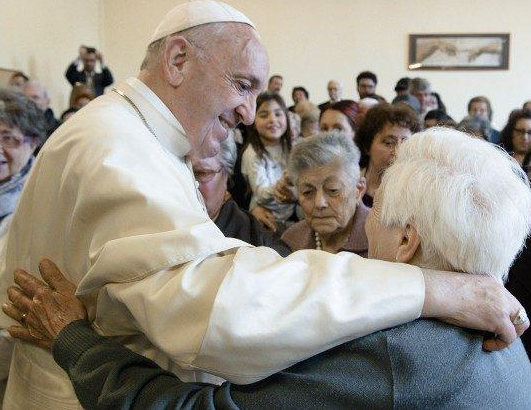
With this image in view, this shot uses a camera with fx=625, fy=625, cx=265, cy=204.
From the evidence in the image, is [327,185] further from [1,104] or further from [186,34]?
[1,104]

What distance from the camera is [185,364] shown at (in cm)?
95

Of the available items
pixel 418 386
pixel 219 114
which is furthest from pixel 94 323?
pixel 418 386

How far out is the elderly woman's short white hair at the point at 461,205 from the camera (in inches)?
41.0

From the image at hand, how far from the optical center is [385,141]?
2926mm

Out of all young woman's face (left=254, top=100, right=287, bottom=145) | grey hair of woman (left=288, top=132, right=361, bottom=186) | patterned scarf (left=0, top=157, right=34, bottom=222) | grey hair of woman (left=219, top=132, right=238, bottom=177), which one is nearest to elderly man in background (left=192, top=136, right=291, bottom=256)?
grey hair of woman (left=219, top=132, right=238, bottom=177)

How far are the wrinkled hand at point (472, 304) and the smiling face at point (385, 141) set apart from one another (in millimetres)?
1894

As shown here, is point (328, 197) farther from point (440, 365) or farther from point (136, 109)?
point (440, 365)

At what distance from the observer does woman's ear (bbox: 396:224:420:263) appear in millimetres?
1100

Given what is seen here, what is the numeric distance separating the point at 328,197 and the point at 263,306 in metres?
1.49

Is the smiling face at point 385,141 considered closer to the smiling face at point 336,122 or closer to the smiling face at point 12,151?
the smiling face at point 336,122

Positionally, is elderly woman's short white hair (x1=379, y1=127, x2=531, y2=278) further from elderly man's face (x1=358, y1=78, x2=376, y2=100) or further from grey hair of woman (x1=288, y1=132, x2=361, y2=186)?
elderly man's face (x1=358, y1=78, x2=376, y2=100)

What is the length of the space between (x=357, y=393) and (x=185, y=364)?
27 cm

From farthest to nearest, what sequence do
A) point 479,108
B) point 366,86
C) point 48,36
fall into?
1. point 48,36
2. point 366,86
3. point 479,108

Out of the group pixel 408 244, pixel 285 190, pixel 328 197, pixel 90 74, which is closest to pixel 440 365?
pixel 408 244
